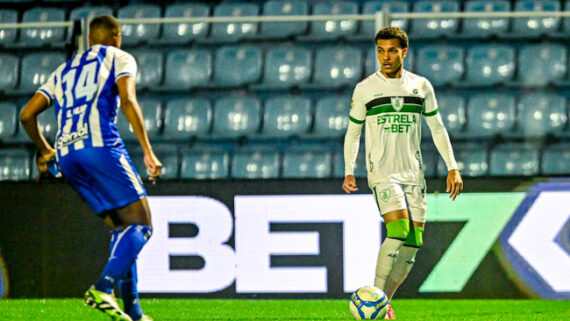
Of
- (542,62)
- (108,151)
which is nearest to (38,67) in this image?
(108,151)

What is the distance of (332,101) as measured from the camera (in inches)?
303

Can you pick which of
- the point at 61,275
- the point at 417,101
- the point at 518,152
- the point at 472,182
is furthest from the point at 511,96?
the point at 61,275

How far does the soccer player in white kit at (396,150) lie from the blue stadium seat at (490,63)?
2.70 meters

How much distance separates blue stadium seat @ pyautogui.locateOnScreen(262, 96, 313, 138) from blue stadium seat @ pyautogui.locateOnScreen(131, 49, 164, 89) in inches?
43.2

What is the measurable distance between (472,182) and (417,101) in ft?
5.39

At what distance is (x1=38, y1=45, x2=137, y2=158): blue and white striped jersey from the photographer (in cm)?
419

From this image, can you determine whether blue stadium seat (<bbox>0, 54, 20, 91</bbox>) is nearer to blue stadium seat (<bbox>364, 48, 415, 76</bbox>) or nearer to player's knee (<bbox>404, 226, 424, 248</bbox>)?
blue stadium seat (<bbox>364, 48, 415, 76</bbox>)

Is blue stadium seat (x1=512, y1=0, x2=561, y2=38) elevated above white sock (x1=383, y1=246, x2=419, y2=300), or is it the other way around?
blue stadium seat (x1=512, y1=0, x2=561, y2=38)

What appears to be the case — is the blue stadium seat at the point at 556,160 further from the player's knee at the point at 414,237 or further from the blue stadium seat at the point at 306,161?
the player's knee at the point at 414,237

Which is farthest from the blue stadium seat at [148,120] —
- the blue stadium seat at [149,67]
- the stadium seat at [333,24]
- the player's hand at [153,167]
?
the player's hand at [153,167]

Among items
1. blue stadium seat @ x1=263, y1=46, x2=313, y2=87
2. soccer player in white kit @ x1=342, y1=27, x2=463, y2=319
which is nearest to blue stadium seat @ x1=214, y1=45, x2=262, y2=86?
blue stadium seat @ x1=263, y1=46, x2=313, y2=87

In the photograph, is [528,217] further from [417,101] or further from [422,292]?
[417,101]

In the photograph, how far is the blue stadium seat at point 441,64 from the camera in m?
7.91

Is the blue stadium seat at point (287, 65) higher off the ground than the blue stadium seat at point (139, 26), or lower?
lower
